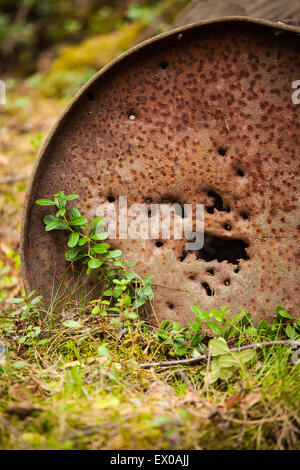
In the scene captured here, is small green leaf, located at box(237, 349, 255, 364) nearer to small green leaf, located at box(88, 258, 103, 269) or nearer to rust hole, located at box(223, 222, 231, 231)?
rust hole, located at box(223, 222, 231, 231)

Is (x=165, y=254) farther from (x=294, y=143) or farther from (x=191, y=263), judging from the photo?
(x=294, y=143)

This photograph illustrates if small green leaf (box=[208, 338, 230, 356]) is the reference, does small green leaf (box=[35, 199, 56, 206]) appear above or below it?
above

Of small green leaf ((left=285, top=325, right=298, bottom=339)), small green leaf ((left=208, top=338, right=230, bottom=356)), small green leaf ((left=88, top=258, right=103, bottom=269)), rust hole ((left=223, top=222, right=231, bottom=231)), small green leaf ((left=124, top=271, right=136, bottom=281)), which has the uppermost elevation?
rust hole ((left=223, top=222, right=231, bottom=231))

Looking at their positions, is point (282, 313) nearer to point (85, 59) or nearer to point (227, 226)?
point (227, 226)

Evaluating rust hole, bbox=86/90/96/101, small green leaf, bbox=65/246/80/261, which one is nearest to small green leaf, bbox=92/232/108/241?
small green leaf, bbox=65/246/80/261

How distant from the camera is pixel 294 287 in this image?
1438mm

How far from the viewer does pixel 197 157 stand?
4.90 ft

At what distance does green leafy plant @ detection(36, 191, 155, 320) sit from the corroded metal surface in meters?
0.06

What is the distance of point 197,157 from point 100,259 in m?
0.58

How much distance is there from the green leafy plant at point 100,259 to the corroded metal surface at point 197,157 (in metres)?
0.06

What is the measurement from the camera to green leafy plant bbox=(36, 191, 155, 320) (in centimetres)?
147

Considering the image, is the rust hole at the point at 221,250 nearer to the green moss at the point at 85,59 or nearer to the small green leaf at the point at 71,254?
the small green leaf at the point at 71,254

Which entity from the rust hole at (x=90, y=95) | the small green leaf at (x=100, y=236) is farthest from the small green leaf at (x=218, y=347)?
the rust hole at (x=90, y=95)
